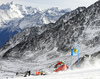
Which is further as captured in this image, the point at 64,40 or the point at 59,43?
the point at 59,43

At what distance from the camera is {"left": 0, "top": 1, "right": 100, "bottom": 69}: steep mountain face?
125 metres

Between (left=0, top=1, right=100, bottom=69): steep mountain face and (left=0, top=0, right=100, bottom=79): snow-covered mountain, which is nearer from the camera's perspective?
(left=0, top=0, right=100, bottom=79): snow-covered mountain

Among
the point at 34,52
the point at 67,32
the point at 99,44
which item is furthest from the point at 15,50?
the point at 99,44

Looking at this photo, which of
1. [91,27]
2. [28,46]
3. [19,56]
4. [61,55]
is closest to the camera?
[61,55]

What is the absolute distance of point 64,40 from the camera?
141 metres

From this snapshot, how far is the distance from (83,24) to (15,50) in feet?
252

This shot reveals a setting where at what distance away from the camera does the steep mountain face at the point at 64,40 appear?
12497cm

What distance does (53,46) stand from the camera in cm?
14275

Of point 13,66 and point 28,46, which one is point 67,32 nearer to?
point 28,46

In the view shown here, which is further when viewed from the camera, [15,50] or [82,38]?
[15,50]

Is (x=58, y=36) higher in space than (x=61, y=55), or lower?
higher

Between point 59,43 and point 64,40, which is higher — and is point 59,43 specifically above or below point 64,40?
below

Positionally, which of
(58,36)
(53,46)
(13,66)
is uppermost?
(58,36)

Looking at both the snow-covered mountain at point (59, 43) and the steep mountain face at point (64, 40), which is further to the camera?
the steep mountain face at point (64, 40)
